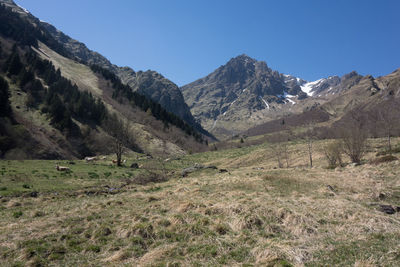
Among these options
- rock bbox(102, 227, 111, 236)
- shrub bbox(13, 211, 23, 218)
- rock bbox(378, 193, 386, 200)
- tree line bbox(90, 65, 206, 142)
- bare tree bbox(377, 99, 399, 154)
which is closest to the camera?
rock bbox(102, 227, 111, 236)

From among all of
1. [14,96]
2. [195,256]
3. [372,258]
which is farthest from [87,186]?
[14,96]

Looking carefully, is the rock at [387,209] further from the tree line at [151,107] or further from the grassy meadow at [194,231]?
the tree line at [151,107]

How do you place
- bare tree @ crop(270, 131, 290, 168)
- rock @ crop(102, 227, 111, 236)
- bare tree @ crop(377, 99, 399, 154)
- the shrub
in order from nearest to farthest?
1. rock @ crop(102, 227, 111, 236)
2. the shrub
3. bare tree @ crop(377, 99, 399, 154)
4. bare tree @ crop(270, 131, 290, 168)

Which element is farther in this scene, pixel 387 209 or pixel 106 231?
pixel 387 209

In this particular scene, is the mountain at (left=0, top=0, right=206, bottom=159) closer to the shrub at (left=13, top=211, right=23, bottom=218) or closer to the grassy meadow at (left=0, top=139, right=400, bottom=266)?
the shrub at (left=13, top=211, right=23, bottom=218)

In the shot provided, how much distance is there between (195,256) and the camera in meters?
7.50

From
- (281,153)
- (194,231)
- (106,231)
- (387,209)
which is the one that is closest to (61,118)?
(281,153)

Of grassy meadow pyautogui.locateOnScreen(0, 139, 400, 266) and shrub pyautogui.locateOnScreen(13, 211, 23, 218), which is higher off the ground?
grassy meadow pyautogui.locateOnScreen(0, 139, 400, 266)

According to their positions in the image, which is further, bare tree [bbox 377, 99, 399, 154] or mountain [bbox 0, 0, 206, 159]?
mountain [bbox 0, 0, 206, 159]

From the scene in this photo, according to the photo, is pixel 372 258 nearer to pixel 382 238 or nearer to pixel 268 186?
pixel 382 238

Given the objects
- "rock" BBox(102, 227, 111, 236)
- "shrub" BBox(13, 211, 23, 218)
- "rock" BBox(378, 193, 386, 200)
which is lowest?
"shrub" BBox(13, 211, 23, 218)

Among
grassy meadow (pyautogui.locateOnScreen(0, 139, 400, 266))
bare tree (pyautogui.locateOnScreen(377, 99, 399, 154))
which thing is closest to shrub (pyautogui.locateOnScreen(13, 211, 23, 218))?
grassy meadow (pyautogui.locateOnScreen(0, 139, 400, 266))

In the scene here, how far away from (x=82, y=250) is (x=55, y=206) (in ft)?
26.0

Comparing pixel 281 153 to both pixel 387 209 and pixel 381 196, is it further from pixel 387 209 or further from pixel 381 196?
pixel 387 209
